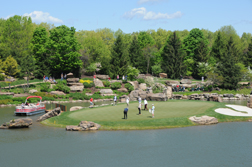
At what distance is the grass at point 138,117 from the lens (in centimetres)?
3566

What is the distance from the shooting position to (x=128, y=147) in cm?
2805

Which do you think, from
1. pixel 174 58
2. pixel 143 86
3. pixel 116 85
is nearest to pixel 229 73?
pixel 143 86

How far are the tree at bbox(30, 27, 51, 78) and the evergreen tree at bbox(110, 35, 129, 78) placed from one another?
830 inches

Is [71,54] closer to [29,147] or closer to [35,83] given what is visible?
[35,83]

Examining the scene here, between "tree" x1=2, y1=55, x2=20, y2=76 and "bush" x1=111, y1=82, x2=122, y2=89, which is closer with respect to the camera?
"tree" x1=2, y1=55, x2=20, y2=76

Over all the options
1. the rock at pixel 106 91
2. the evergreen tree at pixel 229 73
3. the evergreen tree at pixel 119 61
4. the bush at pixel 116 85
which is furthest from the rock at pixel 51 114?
the evergreen tree at pixel 229 73

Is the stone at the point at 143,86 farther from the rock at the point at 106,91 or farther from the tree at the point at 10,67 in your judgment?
the tree at the point at 10,67

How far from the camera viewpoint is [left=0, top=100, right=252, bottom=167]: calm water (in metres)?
24.5

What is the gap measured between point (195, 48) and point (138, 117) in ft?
257

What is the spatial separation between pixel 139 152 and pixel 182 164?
4.50 m

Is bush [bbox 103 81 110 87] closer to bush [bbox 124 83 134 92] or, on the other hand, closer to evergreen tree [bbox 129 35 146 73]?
bush [bbox 124 83 134 92]

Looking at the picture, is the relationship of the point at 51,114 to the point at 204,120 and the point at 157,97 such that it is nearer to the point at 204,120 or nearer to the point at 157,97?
the point at 157,97

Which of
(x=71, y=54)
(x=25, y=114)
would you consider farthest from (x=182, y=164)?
(x=71, y=54)

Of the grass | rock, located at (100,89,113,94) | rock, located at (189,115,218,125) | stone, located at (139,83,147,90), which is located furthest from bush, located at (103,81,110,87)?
rock, located at (189,115,218,125)
